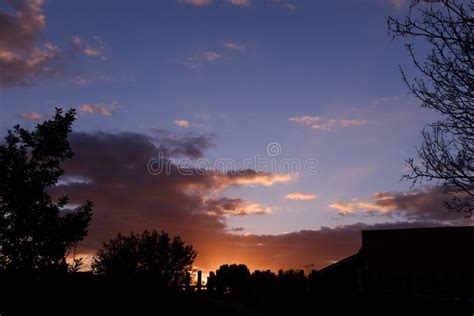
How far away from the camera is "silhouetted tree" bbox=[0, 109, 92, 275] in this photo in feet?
59.4

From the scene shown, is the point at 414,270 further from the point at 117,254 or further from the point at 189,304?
the point at 117,254

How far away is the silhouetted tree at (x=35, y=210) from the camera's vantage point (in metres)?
18.1

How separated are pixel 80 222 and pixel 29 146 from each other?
416 cm

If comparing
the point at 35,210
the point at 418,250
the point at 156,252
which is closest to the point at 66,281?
the point at 35,210

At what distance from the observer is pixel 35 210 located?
18609mm

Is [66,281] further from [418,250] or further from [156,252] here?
[156,252]

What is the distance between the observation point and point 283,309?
20.1m

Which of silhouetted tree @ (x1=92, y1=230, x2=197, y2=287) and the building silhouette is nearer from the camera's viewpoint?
the building silhouette

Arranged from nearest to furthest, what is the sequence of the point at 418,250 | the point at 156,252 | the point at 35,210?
1. the point at 35,210
2. the point at 418,250
3. the point at 156,252

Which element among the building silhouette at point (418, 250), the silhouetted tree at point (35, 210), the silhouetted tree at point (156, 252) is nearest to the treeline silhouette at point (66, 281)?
the silhouetted tree at point (35, 210)

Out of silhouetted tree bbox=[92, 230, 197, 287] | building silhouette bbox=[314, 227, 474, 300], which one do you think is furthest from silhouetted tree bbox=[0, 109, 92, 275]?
silhouetted tree bbox=[92, 230, 197, 287]

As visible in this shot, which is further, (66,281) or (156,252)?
(156,252)

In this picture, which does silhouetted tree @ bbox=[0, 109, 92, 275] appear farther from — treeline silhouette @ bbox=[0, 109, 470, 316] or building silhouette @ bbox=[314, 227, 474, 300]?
building silhouette @ bbox=[314, 227, 474, 300]

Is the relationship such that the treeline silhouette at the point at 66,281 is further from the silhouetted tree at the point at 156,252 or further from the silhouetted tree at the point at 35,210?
the silhouetted tree at the point at 156,252
